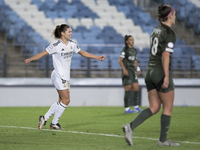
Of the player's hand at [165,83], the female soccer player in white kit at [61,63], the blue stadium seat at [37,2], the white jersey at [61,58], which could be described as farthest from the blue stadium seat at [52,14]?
the player's hand at [165,83]

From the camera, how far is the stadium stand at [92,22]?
1546 centimetres

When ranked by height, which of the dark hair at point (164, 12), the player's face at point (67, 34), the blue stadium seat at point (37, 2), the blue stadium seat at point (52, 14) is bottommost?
the player's face at point (67, 34)

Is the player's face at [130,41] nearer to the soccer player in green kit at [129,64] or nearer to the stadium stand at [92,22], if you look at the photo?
the soccer player in green kit at [129,64]

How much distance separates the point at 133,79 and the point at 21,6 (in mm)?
11061

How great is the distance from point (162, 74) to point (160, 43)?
0.37 meters

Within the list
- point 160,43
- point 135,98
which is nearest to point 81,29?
point 135,98

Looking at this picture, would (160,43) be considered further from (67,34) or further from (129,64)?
(129,64)

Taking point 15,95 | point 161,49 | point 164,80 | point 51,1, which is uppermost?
point 51,1

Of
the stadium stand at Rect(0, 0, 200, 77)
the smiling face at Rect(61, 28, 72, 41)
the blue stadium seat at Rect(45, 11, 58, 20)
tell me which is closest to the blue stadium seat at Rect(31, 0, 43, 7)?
the stadium stand at Rect(0, 0, 200, 77)

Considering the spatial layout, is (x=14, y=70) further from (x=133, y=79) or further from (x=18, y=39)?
(x=133, y=79)

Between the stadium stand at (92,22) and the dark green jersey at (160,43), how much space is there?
9.26 m

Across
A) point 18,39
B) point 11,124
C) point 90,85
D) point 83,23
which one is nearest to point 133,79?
point 90,85

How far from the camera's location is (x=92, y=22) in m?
18.2

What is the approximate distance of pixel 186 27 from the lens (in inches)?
760
